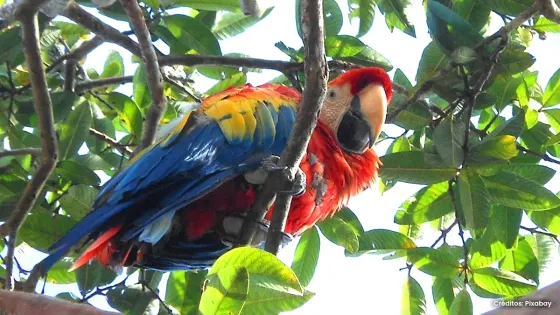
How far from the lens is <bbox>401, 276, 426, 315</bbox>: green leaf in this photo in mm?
2205

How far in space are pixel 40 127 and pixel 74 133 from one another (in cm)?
18

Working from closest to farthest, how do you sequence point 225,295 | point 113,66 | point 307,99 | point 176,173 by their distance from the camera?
point 225,295 → point 307,99 → point 176,173 → point 113,66

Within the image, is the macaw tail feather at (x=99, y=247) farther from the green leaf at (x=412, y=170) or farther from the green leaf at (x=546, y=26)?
the green leaf at (x=546, y=26)

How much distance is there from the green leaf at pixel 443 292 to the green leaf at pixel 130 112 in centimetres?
100

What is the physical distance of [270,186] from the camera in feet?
5.30

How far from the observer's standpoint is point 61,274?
2.24 metres

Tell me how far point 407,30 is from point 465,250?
641mm

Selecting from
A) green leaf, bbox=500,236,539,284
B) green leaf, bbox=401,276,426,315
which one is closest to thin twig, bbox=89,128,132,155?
green leaf, bbox=401,276,426,315

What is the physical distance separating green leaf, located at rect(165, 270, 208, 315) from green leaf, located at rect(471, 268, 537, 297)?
76cm

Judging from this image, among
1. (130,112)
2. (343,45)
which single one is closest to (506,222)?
(343,45)

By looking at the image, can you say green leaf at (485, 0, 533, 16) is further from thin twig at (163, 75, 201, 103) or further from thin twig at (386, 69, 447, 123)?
thin twig at (163, 75, 201, 103)

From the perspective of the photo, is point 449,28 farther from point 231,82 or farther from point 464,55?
point 231,82

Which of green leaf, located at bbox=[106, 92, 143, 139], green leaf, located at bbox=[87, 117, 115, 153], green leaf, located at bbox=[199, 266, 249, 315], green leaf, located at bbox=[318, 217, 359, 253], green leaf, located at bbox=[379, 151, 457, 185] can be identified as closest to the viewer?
green leaf, located at bbox=[199, 266, 249, 315]

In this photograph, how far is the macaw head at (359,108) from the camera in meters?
2.06
